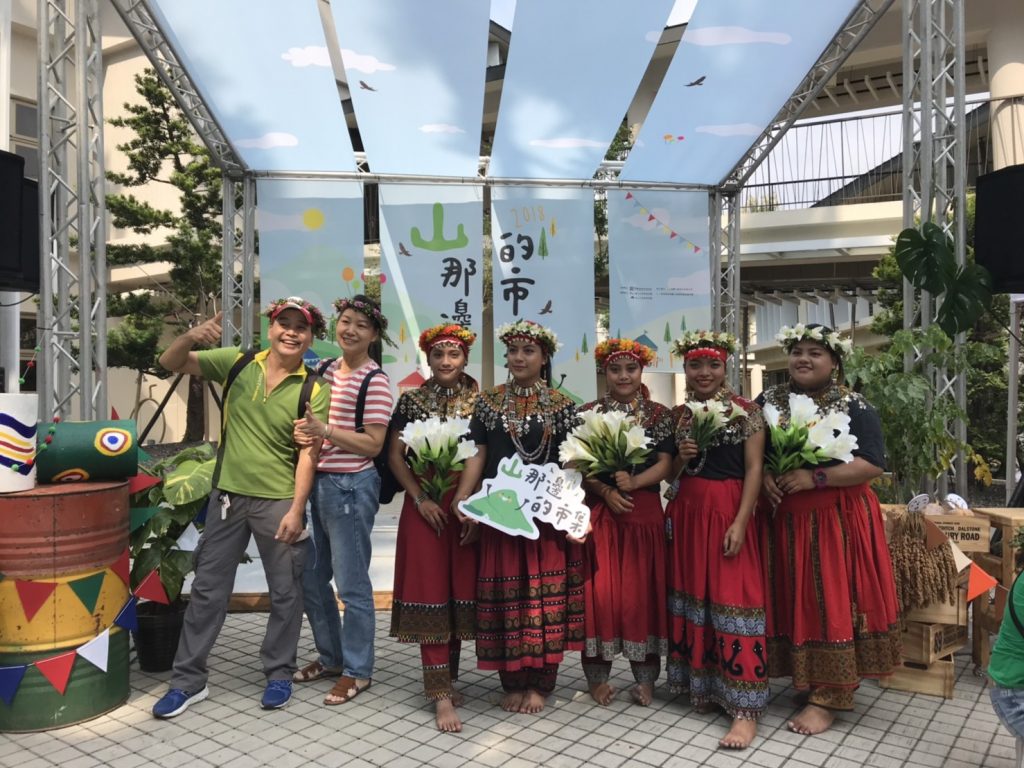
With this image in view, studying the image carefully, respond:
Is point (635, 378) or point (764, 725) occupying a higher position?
point (635, 378)

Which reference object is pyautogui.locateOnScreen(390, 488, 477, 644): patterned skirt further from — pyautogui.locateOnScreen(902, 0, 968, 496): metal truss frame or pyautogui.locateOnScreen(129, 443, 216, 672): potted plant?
pyautogui.locateOnScreen(902, 0, 968, 496): metal truss frame

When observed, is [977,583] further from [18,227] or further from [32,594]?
[18,227]

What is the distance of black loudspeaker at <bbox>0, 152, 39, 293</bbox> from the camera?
4.10 m

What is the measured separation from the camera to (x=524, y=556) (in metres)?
3.19

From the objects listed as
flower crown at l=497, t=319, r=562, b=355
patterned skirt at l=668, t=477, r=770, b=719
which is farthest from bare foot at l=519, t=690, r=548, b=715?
flower crown at l=497, t=319, r=562, b=355

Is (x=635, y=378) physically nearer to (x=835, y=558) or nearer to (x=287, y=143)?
(x=835, y=558)

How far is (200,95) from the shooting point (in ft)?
18.7

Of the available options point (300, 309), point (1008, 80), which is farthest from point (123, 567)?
point (1008, 80)

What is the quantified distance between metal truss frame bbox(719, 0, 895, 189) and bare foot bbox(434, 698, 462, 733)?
4721 mm

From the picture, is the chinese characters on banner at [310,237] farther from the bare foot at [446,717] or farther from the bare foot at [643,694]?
the bare foot at [643,694]

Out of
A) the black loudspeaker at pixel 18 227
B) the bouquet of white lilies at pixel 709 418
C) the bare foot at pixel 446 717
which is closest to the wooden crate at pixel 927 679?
the bouquet of white lilies at pixel 709 418

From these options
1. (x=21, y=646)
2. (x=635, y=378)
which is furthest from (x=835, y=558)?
(x=21, y=646)

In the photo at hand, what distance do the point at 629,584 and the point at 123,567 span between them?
2.14 m

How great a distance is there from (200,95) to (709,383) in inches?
177
